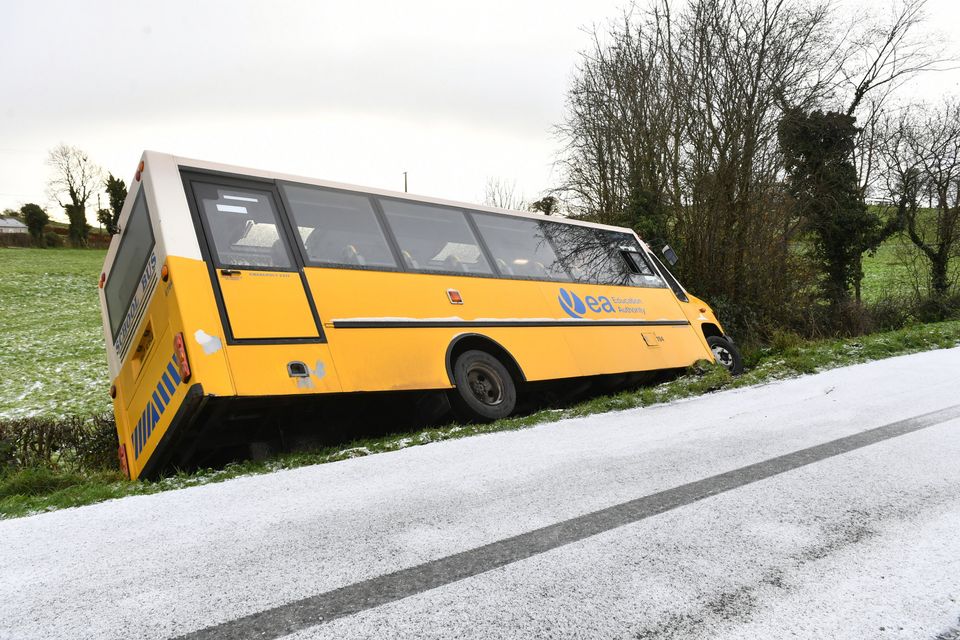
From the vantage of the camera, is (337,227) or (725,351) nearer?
(337,227)

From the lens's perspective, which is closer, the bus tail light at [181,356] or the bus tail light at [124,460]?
the bus tail light at [181,356]

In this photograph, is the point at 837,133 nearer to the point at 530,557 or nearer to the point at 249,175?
the point at 249,175

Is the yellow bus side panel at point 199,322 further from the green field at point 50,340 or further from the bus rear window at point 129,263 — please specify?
the green field at point 50,340

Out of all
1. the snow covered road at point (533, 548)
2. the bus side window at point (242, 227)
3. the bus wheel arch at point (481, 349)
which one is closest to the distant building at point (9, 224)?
the bus side window at point (242, 227)

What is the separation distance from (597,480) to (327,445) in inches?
123

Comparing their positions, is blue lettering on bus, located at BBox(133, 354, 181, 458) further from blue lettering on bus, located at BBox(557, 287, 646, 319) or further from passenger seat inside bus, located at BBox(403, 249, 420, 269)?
blue lettering on bus, located at BBox(557, 287, 646, 319)

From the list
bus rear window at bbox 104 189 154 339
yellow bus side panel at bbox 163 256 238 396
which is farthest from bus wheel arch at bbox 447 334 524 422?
bus rear window at bbox 104 189 154 339

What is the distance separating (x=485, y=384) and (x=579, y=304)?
207 cm

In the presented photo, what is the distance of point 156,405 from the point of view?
17.6ft

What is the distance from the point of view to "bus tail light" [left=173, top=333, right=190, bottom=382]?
15.7 feet

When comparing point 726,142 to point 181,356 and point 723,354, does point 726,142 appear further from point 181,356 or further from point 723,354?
point 181,356

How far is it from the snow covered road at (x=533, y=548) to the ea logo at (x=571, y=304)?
346 centimetres

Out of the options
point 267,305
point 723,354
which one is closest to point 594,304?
point 723,354

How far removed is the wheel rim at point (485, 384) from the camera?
6715 millimetres
